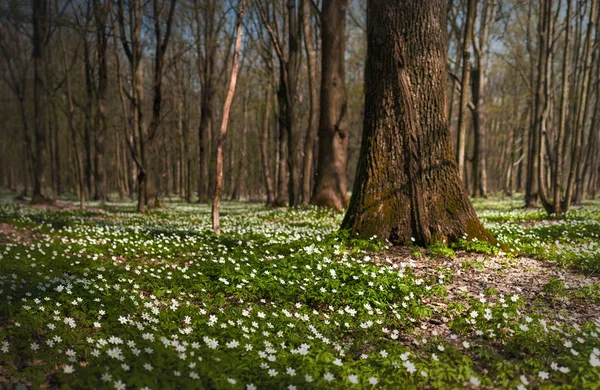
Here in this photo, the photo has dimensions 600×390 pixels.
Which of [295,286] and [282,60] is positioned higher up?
[282,60]

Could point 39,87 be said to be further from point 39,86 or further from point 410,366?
point 410,366

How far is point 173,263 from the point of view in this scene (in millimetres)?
6344

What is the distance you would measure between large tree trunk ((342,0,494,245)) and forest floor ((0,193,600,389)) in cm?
46

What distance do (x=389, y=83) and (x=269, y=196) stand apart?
16871 mm

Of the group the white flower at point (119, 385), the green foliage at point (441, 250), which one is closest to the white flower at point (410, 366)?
the white flower at point (119, 385)

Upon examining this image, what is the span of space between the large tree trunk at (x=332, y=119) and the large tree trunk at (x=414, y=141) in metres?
7.64

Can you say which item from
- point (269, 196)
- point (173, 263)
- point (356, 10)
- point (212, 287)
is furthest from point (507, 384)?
point (356, 10)

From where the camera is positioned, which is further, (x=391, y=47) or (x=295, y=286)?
(x=391, y=47)

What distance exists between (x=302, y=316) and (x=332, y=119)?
11549 mm

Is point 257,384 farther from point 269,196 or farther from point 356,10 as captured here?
point 356,10

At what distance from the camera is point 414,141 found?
6645 millimetres

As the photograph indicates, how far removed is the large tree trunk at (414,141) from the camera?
6590 millimetres

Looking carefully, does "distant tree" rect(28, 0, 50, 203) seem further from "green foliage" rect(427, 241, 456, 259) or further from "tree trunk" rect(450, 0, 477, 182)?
"green foliage" rect(427, 241, 456, 259)

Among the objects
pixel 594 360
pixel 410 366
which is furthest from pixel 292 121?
pixel 594 360
